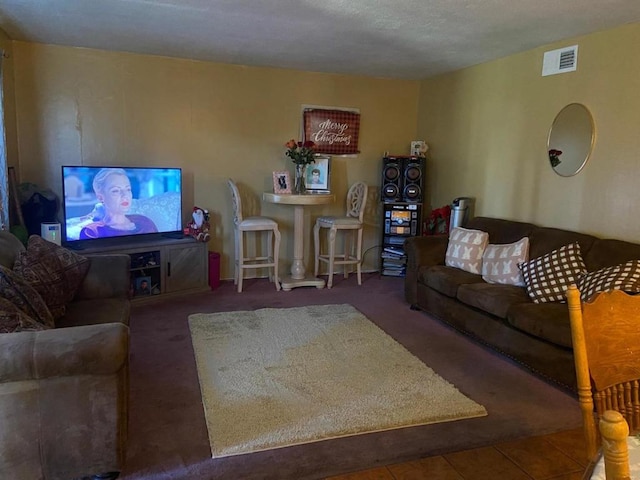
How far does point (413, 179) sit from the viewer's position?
5320 millimetres

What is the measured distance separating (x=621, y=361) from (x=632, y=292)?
5.50ft

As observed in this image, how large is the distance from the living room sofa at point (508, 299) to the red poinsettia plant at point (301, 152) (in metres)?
1.46

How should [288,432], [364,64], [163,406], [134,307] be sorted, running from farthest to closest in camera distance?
[364,64] → [134,307] → [163,406] → [288,432]

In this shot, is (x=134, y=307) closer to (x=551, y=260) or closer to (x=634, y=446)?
(x=551, y=260)

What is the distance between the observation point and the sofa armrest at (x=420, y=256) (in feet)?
13.9

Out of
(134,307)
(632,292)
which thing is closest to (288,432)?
(632,292)

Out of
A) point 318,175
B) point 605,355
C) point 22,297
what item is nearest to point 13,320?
point 22,297

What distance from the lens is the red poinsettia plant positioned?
16.3ft

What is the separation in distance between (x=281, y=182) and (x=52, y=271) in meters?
2.76

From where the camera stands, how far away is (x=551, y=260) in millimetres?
3262

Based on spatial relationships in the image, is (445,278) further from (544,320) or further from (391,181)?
(391,181)

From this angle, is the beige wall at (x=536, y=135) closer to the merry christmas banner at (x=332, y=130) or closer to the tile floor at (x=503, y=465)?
the merry christmas banner at (x=332, y=130)

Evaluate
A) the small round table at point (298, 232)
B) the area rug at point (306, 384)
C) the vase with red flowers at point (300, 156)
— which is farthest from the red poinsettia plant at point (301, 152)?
the area rug at point (306, 384)

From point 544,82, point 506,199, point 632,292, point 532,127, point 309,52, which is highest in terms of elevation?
point 309,52
